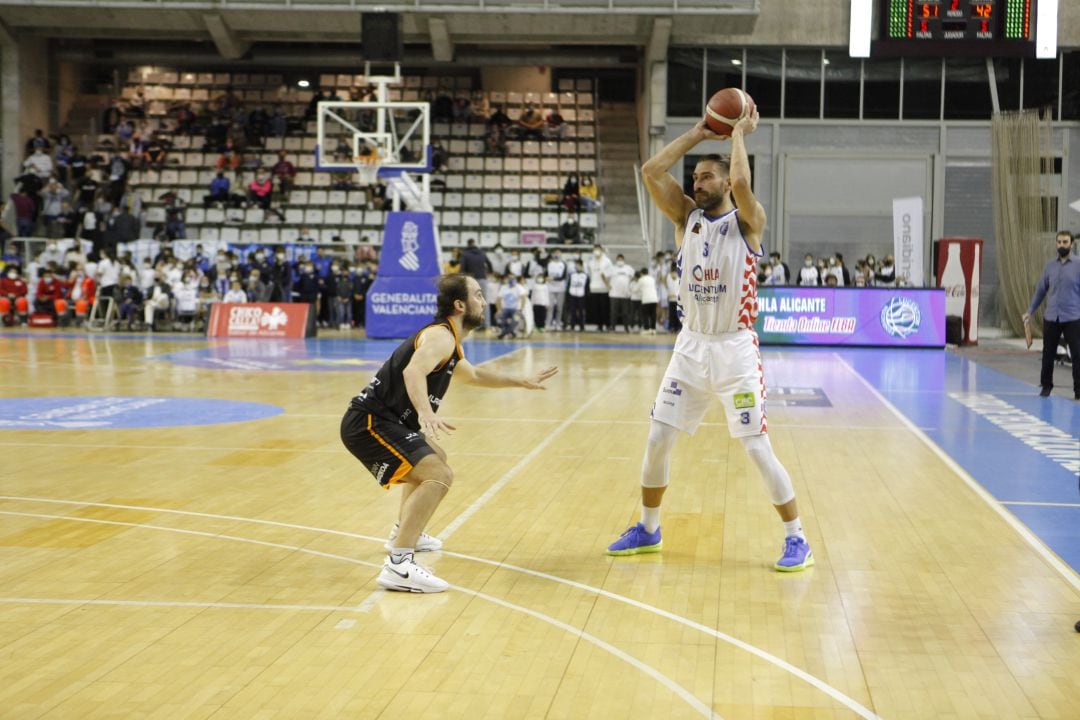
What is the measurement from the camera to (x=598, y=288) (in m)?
27.5

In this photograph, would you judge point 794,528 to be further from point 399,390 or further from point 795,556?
point 399,390

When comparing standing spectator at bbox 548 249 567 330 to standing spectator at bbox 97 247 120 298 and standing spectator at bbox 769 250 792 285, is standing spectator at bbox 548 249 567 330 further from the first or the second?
standing spectator at bbox 97 247 120 298

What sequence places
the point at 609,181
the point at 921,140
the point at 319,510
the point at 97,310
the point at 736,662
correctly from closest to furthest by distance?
the point at 736,662, the point at 319,510, the point at 97,310, the point at 921,140, the point at 609,181

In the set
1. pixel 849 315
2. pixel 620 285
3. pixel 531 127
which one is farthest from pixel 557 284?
pixel 531 127

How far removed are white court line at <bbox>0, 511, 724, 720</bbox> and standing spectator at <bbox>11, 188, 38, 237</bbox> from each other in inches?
1000

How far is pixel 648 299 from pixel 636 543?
803 inches

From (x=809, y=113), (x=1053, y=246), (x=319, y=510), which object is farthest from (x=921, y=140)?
(x=319, y=510)

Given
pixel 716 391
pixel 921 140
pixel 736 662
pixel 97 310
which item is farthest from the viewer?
pixel 921 140

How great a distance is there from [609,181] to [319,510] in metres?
28.2

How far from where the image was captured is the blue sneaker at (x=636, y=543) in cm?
637

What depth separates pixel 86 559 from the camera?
20.3ft

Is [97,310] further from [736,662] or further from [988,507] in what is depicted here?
[736,662]

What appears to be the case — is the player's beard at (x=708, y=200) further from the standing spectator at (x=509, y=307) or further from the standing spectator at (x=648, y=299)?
the standing spectator at (x=648, y=299)

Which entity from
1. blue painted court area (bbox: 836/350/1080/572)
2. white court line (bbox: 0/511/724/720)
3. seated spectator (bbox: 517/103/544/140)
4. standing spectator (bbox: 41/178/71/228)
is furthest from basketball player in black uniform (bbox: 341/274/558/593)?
seated spectator (bbox: 517/103/544/140)
